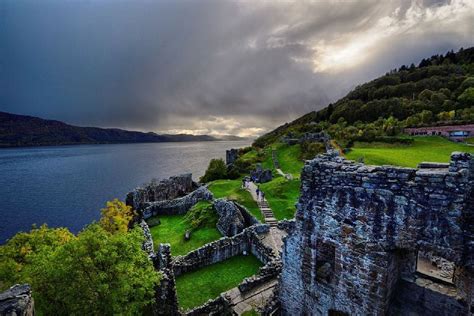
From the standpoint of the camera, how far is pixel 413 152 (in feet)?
143

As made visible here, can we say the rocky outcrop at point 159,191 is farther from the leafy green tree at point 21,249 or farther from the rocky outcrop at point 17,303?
the rocky outcrop at point 17,303

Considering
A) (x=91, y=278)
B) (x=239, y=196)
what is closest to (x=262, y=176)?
(x=239, y=196)

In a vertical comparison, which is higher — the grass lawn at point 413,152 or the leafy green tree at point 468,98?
the leafy green tree at point 468,98

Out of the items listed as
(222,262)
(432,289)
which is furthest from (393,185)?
(222,262)

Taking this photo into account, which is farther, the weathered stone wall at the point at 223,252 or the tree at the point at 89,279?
the weathered stone wall at the point at 223,252

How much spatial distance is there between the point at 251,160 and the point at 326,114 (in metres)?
80.0

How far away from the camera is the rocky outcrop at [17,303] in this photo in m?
8.36

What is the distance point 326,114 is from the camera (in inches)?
5128

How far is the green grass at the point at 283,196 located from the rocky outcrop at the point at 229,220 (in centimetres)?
515

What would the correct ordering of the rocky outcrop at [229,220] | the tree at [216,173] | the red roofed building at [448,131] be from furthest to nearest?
1. the tree at [216,173]
2. the red roofed building at [448,131]
3. the rocky outcrop at [229,220]

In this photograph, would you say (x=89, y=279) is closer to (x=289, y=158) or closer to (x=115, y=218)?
(x=115, y=218)

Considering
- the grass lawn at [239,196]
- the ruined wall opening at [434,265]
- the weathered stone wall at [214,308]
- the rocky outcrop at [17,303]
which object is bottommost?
the weathered stone wall at [214,308]

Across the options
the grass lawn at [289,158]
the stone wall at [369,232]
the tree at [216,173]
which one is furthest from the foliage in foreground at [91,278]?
the tree at [216,173]

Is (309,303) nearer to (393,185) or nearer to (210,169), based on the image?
(393,185)
